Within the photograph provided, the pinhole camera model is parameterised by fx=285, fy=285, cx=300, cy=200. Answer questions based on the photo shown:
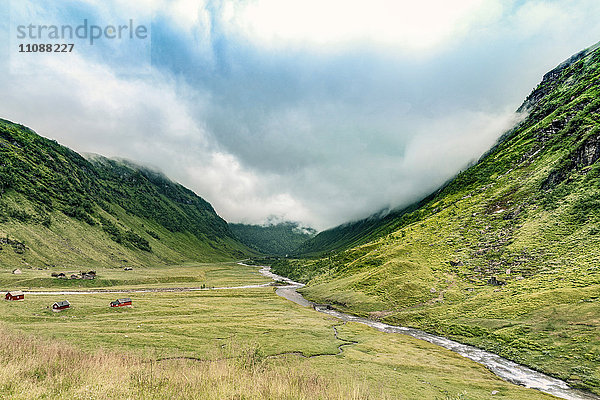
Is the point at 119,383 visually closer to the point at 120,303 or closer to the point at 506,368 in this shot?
the point at 506,368

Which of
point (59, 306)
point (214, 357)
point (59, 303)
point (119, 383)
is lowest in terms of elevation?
point (214, 357)

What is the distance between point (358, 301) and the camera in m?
98.4

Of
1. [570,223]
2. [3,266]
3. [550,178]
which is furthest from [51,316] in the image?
[550,178]

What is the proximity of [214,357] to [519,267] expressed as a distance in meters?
85.8

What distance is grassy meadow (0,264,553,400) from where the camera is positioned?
63.1 feet

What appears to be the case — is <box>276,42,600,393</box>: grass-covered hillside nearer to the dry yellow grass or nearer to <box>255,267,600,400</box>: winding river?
<box>255,267,600,400</box>: winding river

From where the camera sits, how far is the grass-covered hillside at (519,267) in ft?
176

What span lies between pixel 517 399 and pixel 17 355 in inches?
2102

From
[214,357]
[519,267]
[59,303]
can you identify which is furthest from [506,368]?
[59,303]

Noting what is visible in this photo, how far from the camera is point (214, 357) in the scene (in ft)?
135

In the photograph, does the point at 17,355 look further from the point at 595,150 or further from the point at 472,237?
the point at 595,150

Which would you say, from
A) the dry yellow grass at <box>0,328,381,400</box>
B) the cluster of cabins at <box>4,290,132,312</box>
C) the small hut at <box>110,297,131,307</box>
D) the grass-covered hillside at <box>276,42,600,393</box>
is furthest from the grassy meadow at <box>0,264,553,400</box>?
the grass-covered hillside at <box>276,42,600,393</box>

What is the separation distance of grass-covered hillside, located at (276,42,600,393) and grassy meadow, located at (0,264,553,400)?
15459 mm

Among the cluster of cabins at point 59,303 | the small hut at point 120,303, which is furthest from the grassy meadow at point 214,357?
the small hut at point 120,303
